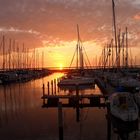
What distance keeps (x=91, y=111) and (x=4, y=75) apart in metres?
47.9

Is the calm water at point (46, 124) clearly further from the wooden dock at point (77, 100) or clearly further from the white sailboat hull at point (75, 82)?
the white sailboat hull at point (75, 82)

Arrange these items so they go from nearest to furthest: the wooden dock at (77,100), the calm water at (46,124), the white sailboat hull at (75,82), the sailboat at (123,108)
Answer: the calm water at (46,124) → the sailboat at (123,108) → the wooden dock at (77,100) → the white sailboat hull at (75,82)

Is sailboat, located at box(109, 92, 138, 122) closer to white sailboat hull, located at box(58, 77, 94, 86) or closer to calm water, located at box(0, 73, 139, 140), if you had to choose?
calm water, located at box(0, 73, 139, 140)

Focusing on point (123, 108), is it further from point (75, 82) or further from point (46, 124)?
point (75, 82)

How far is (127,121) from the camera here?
2592cm

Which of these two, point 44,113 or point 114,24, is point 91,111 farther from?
point 114,24

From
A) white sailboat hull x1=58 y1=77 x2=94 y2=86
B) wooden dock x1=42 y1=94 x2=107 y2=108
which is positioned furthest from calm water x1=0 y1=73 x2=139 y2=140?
white sailboat hull x1=58 y1=77 x2=94 y2=86

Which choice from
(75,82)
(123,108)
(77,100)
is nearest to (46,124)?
(123,108)

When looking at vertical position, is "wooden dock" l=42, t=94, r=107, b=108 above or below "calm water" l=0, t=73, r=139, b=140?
above

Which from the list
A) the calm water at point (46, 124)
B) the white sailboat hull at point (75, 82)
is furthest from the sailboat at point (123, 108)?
the white sailboat hull at point (75, 82)

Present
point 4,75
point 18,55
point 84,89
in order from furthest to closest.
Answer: point 18,55
point 4,75
point 84,89

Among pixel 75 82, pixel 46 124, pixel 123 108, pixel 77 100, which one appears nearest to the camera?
pixel 123 108

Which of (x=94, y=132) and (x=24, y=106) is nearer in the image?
(x=94, y=132)

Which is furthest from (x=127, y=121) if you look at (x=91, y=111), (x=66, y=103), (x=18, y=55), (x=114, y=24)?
(x=18, y=55)
